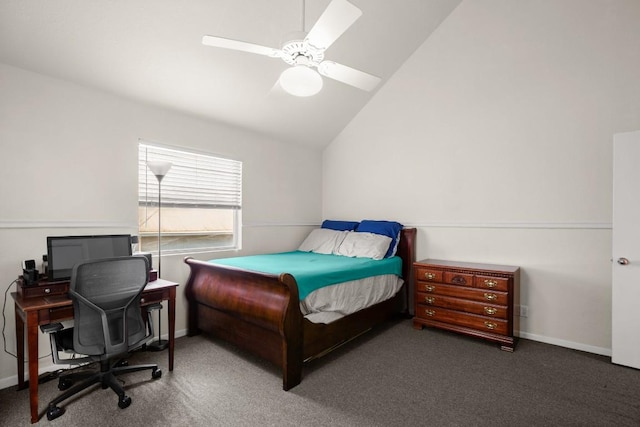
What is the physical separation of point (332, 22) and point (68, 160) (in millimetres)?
2312

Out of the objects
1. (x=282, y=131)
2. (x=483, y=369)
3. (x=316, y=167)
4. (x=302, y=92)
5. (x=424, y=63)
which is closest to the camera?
(x=302, y=92)

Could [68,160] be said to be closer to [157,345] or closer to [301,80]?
[157,345]

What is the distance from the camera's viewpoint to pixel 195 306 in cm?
312

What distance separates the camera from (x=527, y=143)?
3.04 meters

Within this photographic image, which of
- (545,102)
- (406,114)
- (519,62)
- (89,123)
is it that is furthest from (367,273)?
(89,123)

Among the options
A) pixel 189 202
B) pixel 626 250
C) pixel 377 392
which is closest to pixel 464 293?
pixel 626 250

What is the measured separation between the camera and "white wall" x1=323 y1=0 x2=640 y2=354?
106 inches

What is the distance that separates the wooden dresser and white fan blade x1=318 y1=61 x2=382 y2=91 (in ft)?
6.34

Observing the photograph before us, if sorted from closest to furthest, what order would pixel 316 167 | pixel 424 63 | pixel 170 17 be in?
pixel 170 17 → pixel 424 63 → pixel 316 167

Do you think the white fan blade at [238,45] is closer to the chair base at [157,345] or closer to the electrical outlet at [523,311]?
the chair base at [157,345]

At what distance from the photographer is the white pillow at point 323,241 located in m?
3.90

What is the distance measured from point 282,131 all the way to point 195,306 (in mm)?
2292

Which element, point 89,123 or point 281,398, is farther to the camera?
point 89,123

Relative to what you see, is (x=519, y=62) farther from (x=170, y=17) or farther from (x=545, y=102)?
(x=170, y=17)
